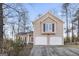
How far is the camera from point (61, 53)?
3.36 m

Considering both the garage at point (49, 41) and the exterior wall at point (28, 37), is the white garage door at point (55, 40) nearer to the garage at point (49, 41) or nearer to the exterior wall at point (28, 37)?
the garage at point (49, 41)

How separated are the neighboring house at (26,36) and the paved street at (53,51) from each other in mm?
94

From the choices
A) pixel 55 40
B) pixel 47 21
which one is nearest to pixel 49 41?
pixel 55 40

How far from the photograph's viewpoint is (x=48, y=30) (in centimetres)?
339

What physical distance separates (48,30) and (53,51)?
21 centimetres

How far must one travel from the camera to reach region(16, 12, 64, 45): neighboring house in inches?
133

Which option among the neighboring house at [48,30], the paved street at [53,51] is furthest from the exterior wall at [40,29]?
the paved street at [53,51]

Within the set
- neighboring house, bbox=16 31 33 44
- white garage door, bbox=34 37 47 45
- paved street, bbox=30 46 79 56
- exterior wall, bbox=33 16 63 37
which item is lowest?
paved street, bbox=30 46 79 56

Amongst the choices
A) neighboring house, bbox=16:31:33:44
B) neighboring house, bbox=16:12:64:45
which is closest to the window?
neighboring house, bbox=16:12:64:45

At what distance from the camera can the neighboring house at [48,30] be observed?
11.1 ft

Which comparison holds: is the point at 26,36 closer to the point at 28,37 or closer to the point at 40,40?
the point at 28,37

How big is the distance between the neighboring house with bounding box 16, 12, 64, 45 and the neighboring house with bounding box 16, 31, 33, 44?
0.03 meters

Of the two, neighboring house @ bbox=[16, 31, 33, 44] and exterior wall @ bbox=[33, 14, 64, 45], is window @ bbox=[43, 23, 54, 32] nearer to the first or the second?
exterior wall @ bbox=[33, 14, 64, 45]

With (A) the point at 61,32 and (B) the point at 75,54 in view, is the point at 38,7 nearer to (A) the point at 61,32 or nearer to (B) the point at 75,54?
(A) the point at 61,32
